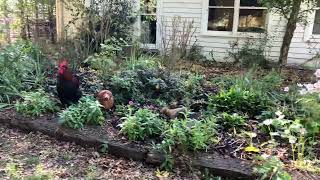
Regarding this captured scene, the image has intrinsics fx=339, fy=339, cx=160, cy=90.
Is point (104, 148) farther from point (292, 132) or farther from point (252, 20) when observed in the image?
point (252, 20)

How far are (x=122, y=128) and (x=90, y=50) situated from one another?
3.04m

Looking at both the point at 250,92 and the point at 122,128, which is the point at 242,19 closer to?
the point at 250,92

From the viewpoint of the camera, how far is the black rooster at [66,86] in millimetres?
3752

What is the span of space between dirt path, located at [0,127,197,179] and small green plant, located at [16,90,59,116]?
337 millimetres

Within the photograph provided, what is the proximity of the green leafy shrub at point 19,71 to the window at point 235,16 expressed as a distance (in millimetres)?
4411

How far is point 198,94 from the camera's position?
4539mm

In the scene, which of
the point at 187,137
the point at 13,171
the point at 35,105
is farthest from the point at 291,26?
the point at 13,171

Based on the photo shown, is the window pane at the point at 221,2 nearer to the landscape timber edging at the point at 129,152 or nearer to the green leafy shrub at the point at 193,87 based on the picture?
the green leafy shrub at the point at 193,87

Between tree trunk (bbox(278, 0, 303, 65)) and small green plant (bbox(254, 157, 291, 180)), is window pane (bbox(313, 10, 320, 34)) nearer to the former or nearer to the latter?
tree trunk (bbox(278, 0, 303, 65))

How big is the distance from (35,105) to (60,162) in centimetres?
96

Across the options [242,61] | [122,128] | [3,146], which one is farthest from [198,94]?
[242,61]

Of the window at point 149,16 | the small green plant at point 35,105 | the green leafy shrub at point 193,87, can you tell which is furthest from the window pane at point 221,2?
the small green plant at point 35,105

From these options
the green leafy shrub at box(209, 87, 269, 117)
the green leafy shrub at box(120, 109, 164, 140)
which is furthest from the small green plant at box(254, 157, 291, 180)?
the green leafy shrub at box(209, 87, 269, 117)

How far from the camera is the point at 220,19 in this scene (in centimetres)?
820
